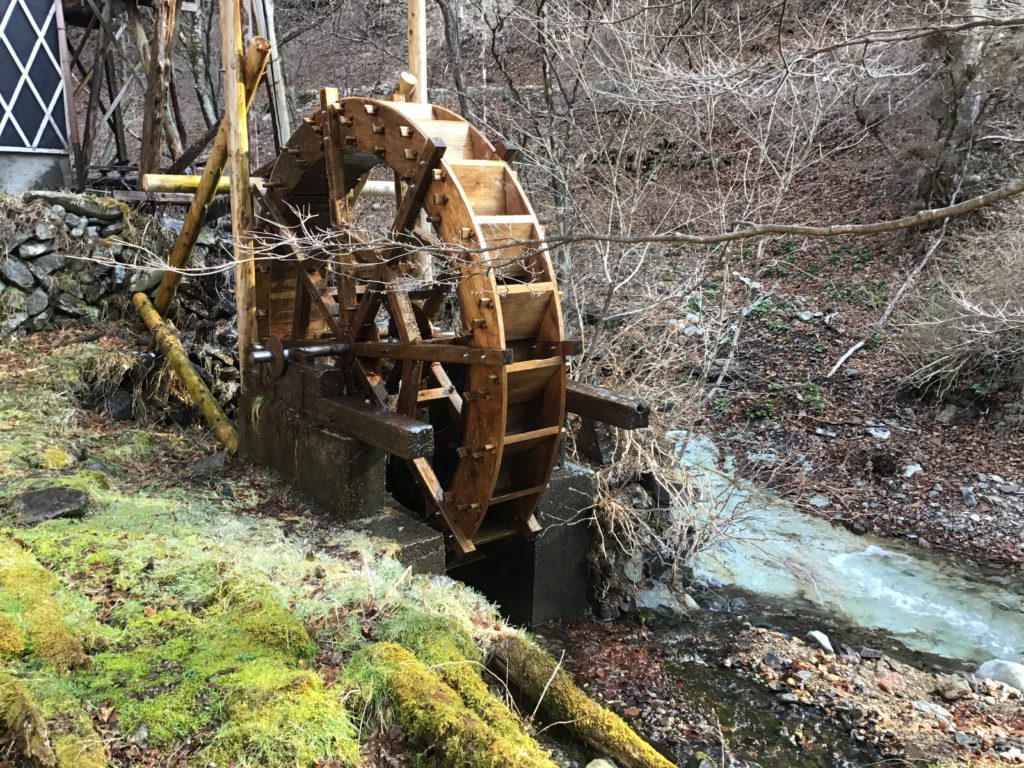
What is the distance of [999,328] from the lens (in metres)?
7.82

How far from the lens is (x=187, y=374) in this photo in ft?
19.5

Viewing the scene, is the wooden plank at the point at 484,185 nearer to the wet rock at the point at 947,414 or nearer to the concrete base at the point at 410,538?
the concrete base at the point at 410,538

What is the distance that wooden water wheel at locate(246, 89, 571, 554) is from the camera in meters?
4.16

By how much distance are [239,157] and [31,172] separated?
3960 mm

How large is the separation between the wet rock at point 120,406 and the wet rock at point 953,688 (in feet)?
20.1

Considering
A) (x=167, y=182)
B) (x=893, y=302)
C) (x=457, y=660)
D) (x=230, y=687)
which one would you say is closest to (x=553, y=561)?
(x=457, y=660)

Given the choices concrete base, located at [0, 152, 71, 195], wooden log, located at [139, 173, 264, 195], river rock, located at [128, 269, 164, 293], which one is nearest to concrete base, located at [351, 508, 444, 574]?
wooden log, located at [139, 173, 264, 195]

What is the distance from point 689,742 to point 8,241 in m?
6.72

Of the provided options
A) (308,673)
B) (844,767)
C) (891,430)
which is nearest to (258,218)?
(308,673)

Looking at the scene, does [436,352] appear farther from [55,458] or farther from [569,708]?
[55,458]

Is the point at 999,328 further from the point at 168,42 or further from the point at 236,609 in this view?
the point at 168,42

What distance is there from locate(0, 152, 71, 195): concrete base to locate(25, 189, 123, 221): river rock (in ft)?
2.71

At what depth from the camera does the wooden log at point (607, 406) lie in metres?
4.50

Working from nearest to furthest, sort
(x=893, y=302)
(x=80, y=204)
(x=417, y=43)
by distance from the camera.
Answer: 1. (x=417, y=43)
2. (x=80, y=204)
3. (x=893, y=302)
